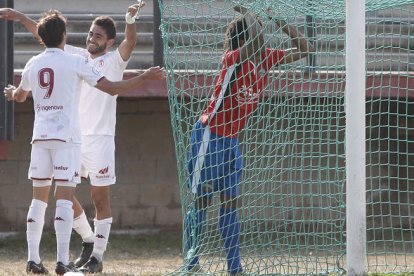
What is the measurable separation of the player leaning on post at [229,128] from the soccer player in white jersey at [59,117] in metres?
0.72

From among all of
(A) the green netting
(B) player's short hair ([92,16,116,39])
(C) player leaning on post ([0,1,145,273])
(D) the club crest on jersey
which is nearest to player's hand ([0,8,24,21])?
(C) player leaning on post ([0,1,145,273])

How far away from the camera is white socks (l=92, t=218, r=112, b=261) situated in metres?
7.49

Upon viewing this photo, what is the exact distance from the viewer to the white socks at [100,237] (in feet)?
24.6

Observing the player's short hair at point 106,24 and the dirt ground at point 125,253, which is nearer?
the player's short hair at point 106,24

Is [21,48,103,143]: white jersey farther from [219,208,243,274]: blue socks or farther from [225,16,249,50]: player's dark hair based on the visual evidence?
[219,208,243,274]: blue socks

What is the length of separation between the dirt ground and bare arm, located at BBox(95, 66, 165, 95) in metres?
1.48

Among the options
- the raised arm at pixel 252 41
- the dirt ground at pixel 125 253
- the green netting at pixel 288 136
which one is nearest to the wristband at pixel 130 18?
the green netting at pixel 288 136

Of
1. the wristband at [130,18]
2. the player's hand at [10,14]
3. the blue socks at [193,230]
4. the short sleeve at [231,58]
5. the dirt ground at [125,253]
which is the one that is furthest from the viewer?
the dirt ground at [125,253]

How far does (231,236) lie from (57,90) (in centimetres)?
160

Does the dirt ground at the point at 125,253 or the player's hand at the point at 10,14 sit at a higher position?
the player's hand at the point at 10,14

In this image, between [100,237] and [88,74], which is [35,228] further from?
[88,74]

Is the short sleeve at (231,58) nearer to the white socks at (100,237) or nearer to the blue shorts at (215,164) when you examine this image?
the blue shorts at (215,164)

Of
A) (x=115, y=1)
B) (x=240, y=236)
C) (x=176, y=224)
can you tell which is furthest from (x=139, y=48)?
(x=240, y=236)

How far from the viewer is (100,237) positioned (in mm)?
7527
